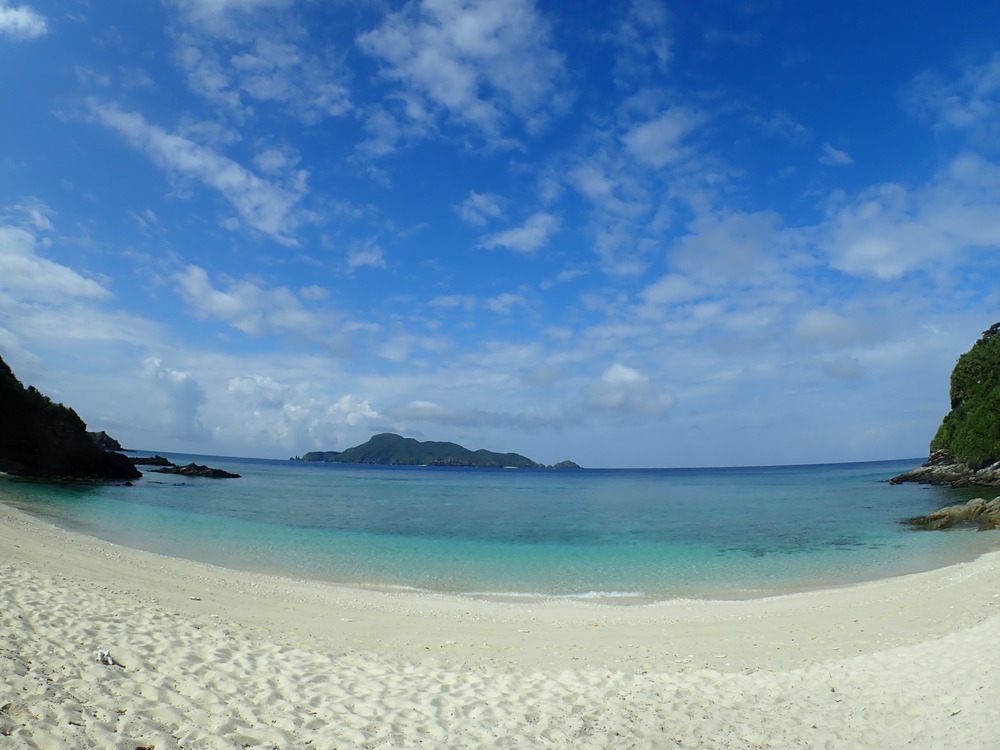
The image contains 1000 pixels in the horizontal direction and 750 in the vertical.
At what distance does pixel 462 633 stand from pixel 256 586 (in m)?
7.81

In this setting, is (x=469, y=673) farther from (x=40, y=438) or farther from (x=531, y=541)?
(x=40, y=438)

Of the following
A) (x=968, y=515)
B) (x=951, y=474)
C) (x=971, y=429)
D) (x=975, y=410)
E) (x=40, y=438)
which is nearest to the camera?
(x=968, y=515)

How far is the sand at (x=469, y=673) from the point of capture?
6031 mm

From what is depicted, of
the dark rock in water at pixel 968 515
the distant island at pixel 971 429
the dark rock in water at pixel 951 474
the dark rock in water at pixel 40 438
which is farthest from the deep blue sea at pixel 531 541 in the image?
the dark rock in water at pixel 40 438

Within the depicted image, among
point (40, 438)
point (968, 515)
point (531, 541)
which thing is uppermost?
point (40, 438)

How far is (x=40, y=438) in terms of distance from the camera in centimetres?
5659

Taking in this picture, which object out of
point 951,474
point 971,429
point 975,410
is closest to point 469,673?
point 971,429

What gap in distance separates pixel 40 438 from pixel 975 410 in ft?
322

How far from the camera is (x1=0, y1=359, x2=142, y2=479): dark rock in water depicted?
179 ft

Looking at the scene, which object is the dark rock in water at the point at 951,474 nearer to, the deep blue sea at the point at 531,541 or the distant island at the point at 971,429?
the distant island at the point at 971,429

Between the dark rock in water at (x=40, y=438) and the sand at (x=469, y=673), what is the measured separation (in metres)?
53.8

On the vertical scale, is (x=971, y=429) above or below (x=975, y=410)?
below

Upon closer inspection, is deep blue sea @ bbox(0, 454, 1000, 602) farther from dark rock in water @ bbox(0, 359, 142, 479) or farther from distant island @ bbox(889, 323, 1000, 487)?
dark rock in water @ bbox(0, 359, 142, 479)

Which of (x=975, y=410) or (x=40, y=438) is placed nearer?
(x=40, y=438)
